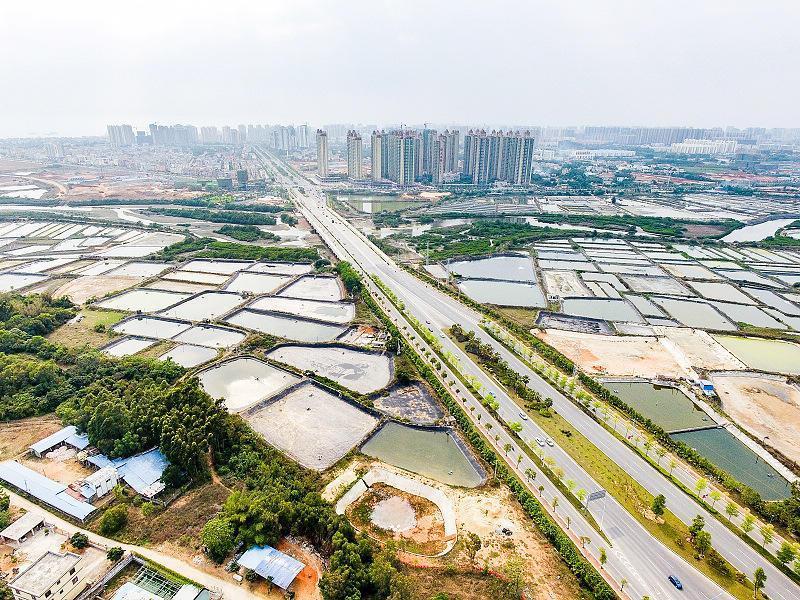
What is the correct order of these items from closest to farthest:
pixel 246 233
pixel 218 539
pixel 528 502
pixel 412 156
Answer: pixel 218 539, pixel 528 502, pixel 246 233, pixel 412 156

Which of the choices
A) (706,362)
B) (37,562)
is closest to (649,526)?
(706,362)

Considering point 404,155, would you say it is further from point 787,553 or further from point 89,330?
point 787,553

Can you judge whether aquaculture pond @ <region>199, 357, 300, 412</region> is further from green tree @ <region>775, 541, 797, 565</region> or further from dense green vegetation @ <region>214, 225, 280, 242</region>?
dense green vegetation @ <region>214, 225, 280, 242</region>

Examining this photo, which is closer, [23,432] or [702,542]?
[702,542]

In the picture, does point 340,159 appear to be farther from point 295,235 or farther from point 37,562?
point 37,562

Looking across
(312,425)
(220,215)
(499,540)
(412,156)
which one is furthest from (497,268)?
(412,156)
